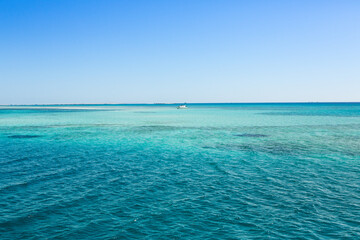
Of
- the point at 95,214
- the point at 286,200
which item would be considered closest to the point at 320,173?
the point at 286,200

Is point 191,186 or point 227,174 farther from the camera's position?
point 227,174

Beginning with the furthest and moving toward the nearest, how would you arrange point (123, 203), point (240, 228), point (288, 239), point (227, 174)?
1. point (227, 174)
2. point (123, 203)
3. point (240, 228)
4. point (288, 239)

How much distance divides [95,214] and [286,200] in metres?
11.7

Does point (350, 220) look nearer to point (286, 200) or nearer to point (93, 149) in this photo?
point (286, 200)

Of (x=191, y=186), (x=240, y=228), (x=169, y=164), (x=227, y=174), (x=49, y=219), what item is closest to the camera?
(x=240, y=228)

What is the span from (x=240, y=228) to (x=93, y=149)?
27.2 m

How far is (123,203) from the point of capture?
57.4ft

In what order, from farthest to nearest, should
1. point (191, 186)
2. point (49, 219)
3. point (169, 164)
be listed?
1. point (169, 164)
2. point (191, 186)
3. point (49, 219)

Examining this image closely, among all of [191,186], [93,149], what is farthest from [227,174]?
[93,149]

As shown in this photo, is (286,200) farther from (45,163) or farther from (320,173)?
(45,163)

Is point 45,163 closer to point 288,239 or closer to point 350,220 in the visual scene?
point 288,239

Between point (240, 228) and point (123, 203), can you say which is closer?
point (240, 228)

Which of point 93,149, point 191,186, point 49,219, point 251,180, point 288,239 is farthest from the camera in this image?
point 93,149

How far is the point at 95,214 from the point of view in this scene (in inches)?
626
